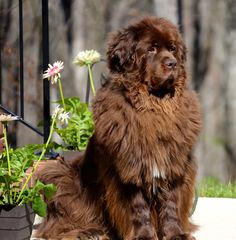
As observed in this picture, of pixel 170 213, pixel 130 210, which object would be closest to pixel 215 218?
pixel 170 213

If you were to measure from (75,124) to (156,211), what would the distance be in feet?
4.59

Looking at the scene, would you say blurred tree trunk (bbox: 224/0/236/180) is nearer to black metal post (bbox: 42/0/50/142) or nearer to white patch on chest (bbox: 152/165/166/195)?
black metal post (bbox: 42/0/50/142)

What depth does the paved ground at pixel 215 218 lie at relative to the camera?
398cm

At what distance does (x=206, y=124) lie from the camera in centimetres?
588

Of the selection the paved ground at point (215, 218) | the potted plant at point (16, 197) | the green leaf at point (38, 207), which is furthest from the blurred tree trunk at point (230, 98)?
the green leaf at point (38, 207)

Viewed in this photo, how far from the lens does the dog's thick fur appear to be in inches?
138

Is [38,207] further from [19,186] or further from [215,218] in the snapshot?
[215,218]

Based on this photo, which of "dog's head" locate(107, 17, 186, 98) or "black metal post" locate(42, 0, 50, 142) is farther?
"black metal post" locate(42, 0, 50, 142)

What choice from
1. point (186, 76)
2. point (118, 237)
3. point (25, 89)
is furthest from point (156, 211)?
point (25, 89)

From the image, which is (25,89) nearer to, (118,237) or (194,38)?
(194,38)

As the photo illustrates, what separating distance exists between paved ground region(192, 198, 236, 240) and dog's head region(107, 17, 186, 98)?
0.93 metres

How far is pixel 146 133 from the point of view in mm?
3518

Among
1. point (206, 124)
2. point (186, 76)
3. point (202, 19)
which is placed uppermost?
point (202, 19)

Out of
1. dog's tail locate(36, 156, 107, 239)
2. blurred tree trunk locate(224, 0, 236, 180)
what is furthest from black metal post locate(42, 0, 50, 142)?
blurred tree trunk locate(224, 0, 236, 180)
